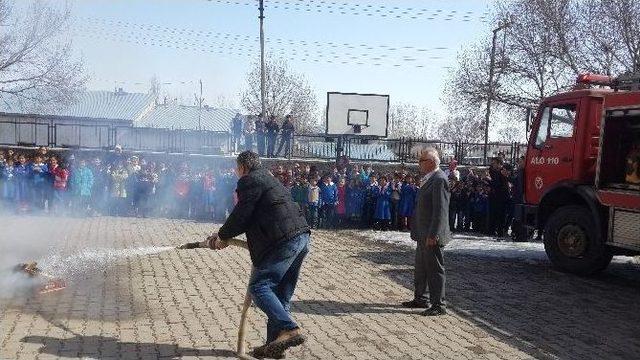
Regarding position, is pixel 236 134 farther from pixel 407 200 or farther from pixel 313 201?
pixel 407 200

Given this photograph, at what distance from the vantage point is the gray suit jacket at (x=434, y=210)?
6930 millimetres

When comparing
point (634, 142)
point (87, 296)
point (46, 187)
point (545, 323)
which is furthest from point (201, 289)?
point (46, 187)

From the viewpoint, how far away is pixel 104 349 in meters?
5.36

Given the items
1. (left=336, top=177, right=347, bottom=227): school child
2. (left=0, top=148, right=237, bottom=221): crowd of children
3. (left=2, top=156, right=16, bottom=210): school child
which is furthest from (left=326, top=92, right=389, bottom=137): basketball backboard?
(left=2, top=156, right=16, bottom=210): school child

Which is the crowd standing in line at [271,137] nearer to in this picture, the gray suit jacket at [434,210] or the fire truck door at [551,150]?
the fire truck door at [551,150]

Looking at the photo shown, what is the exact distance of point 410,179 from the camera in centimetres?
1584

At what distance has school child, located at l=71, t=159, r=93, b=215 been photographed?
16047 millimetres

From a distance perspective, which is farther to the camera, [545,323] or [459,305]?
[459,305]

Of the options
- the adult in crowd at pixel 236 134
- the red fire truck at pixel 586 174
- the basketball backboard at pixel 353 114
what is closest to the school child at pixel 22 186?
the adult in crowd at pixel 236 134

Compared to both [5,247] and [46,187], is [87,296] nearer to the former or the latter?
[5,247]

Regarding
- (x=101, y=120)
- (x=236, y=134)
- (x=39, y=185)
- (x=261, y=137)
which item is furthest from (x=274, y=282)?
(x=101, y=120)

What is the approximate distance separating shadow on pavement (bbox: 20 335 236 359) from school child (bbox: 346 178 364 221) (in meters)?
10.7

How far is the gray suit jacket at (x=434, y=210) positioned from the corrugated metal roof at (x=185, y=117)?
43777 millimetres

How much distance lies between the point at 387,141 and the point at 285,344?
1711 cm
